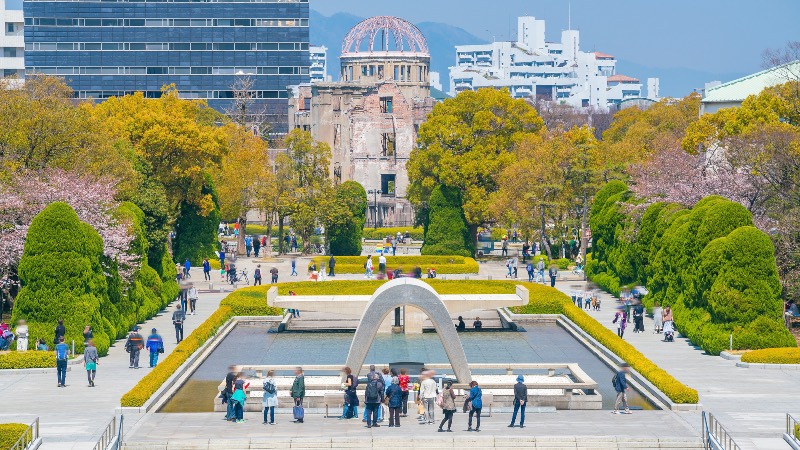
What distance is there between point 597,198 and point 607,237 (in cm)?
480

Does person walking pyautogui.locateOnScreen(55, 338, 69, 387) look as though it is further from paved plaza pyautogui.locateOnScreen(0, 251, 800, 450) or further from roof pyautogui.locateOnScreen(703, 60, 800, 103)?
roof pyautogui.locateOnScreen(703, 60, 800, 103)

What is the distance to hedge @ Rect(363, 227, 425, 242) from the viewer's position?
120938 millimetres

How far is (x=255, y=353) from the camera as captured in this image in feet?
189

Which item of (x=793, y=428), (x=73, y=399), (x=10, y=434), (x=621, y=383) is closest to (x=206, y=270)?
(x=73, y=399)

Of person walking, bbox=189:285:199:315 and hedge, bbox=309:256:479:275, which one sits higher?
hedge, bbox=309:256:479:275

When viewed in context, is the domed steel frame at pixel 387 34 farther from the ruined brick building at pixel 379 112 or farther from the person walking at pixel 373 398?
the person walking at pixel 373 398

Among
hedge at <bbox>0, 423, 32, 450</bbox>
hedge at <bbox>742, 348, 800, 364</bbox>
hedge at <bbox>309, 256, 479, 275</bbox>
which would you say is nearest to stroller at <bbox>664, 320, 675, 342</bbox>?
hedge at <bbox>742, 348, 800, 364</bbox>

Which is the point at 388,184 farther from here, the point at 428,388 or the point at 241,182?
the point at 428,388

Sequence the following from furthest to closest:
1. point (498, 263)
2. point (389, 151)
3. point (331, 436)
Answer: point (389, 151)
point (498, 263)
point (331, 436)

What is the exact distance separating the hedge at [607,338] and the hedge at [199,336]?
38.4ft

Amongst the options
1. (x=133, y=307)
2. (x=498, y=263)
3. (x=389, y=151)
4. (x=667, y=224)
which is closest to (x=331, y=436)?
(x=133, y=307)

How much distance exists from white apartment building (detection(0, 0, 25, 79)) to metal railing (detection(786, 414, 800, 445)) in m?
140

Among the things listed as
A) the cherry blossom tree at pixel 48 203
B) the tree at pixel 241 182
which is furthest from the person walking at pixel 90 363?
the tree at pixel 241 182

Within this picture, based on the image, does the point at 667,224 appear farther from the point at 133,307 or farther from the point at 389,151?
the point at 389,151
